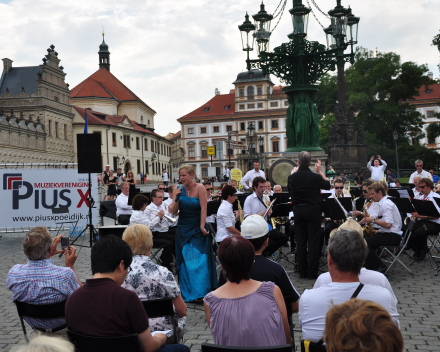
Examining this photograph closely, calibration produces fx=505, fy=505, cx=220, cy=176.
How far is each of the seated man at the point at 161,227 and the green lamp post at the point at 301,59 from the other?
8323 mm

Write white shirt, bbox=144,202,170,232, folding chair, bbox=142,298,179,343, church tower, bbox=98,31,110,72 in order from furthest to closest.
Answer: church tower, bbox=98,31,110,72, white shirt, bbox=144,202,170,232, folding chair, bbox=142,298,179,343

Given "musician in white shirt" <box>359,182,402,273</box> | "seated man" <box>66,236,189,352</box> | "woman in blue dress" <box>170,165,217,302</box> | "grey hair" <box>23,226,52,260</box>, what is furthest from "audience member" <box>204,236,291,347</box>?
"musician in white shirt" <box>359,182,402,273</box>

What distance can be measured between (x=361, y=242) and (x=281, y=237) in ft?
18.9

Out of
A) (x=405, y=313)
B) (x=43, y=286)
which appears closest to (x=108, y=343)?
(x=43, y=286)

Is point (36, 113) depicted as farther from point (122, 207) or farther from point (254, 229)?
point (254, 229)

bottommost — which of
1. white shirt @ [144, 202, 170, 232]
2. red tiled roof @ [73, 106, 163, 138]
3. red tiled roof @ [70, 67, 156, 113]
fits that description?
white shirt @ [144, 202, 170, 232]

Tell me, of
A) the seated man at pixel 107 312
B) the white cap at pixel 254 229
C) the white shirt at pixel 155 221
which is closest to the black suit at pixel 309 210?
the white shirt at pixel 155 221

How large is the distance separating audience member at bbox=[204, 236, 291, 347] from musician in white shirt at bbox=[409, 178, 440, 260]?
22.6 ft

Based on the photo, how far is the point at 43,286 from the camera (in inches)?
162

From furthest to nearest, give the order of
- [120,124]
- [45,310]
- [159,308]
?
[120,124] → [45,310] → [159,308]

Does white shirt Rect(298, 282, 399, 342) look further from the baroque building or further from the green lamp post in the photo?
the baroque building

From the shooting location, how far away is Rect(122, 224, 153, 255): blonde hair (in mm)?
4379

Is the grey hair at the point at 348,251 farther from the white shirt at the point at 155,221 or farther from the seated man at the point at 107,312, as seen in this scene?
the white shirt at the point at 155,221

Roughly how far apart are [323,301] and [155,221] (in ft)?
22.4
